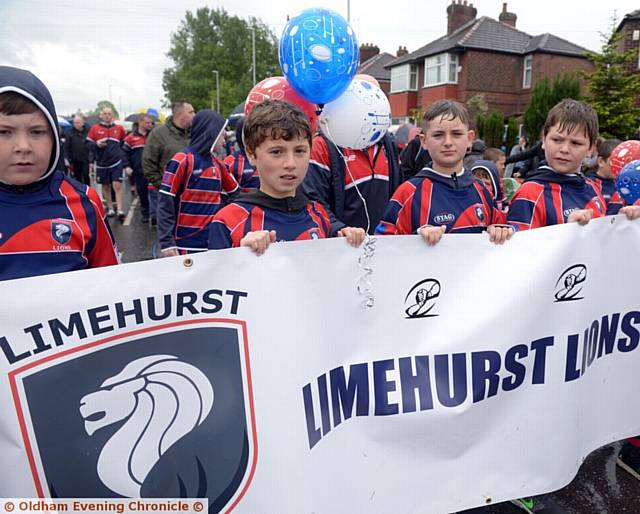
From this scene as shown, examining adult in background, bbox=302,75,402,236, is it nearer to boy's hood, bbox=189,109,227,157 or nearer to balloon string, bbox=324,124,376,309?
balloon string, bbox=324,124,376,309

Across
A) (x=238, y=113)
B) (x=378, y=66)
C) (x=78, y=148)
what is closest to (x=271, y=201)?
(x=238, y=113)

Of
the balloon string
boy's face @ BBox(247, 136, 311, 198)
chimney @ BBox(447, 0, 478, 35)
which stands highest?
chimney @ BBox(447, 0, 478, 35)

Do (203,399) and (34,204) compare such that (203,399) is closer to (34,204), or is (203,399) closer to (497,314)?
(34,204)

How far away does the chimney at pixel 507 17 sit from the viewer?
38750 mm

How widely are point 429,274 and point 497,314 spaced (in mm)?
359

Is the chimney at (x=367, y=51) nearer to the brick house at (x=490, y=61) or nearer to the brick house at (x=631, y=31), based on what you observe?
the brick house at (x=490, y=61)

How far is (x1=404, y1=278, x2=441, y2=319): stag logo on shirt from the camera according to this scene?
2.17 m

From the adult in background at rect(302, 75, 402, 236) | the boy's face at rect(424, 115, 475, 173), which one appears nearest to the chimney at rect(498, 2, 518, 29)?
the adult in background at rect(302, 75, 402, 236)

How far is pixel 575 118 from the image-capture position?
2.76 m

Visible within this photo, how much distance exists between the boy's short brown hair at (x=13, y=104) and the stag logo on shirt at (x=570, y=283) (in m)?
2.23

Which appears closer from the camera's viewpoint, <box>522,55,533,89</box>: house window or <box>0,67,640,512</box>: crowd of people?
<box>0,67,640,512</box>: crowd of people

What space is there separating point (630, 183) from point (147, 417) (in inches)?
126

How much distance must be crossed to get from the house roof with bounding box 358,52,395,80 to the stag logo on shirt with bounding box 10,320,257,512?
46.5m

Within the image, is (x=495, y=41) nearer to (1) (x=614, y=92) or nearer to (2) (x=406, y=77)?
(2) (x=406, y=77)
